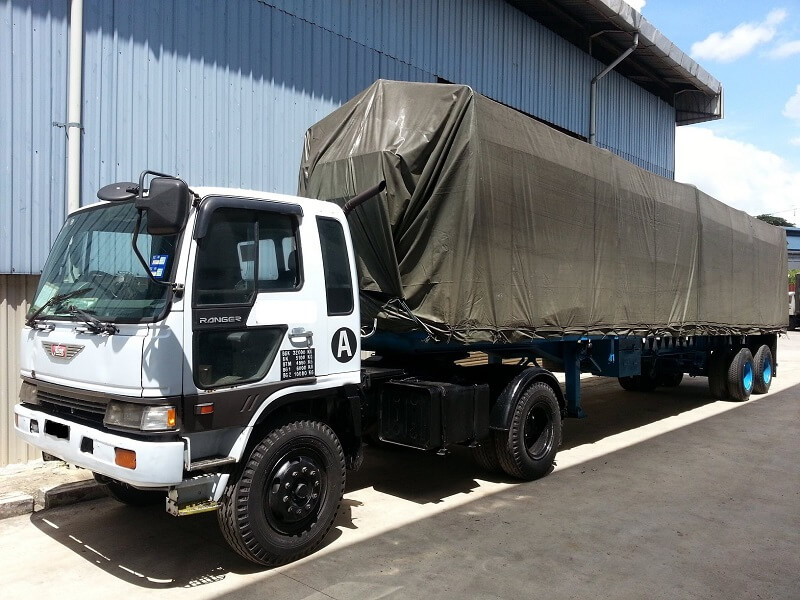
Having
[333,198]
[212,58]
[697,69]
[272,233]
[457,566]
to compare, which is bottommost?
[457,566]

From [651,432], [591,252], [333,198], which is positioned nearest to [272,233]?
[333,198]

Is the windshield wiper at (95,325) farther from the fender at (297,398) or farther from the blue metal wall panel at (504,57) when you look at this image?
the blue metal wall panel at (504,57)

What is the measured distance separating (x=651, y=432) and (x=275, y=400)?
624cm

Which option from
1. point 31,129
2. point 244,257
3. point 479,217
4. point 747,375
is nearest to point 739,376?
point 747,375

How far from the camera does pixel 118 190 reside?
13.0ft

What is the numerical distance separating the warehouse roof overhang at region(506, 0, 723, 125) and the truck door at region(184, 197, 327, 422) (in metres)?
9.80

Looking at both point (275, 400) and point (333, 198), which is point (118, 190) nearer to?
point (275, 400)

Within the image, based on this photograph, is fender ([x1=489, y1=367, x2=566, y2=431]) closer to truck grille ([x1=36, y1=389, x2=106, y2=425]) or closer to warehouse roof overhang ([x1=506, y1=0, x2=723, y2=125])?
truck grille ([x1=36, y1=389, x2=106, y2=425])

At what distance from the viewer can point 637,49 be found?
14.4m

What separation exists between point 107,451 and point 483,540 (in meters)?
2.65

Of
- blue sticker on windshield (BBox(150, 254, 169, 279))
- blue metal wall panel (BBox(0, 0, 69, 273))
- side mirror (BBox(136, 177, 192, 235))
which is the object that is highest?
blue metal wall panel (BBox(0, 0, 69, 273))

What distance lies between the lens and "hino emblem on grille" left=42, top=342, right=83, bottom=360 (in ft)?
12.9

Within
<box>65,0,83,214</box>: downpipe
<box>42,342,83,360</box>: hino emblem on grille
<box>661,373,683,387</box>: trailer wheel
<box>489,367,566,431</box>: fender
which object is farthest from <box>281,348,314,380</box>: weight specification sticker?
<box>661,373,683,387</box>: trailer wheel

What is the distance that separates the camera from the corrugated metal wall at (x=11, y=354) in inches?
247
